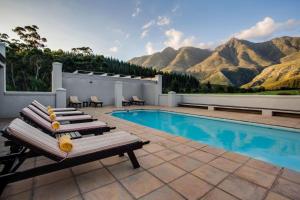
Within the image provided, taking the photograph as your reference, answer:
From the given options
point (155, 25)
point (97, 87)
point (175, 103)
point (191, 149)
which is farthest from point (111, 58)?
point (191, 149)

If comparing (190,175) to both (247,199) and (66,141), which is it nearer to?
(247,199)

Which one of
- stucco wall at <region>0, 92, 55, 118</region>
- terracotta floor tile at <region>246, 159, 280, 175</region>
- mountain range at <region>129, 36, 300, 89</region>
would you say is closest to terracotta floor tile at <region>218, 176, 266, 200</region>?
terracotta floor tile at <region>246, 159, 280, 175</region>

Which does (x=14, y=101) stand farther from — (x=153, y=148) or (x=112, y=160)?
(x=153, y=148)

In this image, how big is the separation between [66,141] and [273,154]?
5.16 m

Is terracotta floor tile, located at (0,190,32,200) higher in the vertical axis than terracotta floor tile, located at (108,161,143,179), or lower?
lower

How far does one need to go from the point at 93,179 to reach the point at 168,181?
1085 mm

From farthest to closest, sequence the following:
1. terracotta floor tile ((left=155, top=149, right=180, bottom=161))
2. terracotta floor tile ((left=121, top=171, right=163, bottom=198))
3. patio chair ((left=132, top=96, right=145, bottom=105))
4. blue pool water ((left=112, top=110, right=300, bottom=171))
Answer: patio chair ((left=132, top=96, right=145, bottom=105)) < blue pool water ((left=112, top=110, right=300, bottom=171)) < terracotta floor tile ((left=155, top=149, right=180, bottom=161)) < terracotta floor tile ((left=121, top=171, right=163, bottom=198))

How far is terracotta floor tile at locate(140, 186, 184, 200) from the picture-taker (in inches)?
69.7

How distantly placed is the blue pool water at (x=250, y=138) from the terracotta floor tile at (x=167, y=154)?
2306 millimetres

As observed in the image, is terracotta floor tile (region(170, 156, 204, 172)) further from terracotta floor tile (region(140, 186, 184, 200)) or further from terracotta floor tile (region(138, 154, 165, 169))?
terracotta floor tile (region(140, 186, 184, 200))

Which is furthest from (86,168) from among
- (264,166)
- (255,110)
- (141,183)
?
(255,110)

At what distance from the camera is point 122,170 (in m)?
2.42

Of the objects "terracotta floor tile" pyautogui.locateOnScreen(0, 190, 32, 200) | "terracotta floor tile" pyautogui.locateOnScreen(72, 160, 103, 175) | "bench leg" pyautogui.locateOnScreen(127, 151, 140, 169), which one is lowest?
"terracotta floor tile" pyautogui.locateOnScreen(0, 190, 32, 200)

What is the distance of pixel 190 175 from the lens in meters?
2.27
